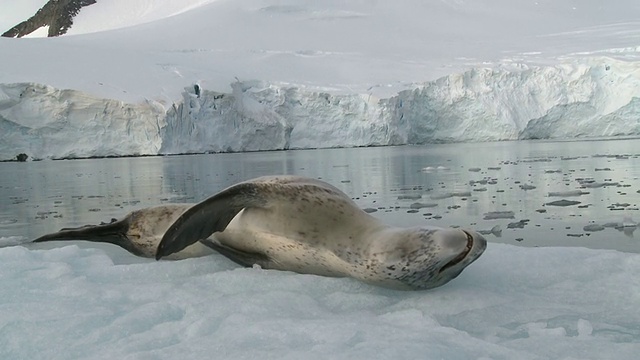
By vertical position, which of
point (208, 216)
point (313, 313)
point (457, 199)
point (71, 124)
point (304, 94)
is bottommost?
Result: point (457, 199)

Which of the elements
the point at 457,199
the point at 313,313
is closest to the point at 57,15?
the point at 457,199

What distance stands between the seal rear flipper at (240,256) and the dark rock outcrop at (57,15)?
6563cm

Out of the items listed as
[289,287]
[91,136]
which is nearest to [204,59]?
[91,136]

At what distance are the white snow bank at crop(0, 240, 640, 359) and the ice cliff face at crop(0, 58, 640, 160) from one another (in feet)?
71.7

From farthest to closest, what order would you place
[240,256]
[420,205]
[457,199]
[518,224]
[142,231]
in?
1. [457,199]
2. [420,205]
3. [518,224]
4. [142,231]
5. [240,256]

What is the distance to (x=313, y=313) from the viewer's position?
2041 millimetres

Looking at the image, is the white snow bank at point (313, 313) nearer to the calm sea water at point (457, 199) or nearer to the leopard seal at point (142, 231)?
the leopard seal at point (142, 231)

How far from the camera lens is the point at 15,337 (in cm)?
180

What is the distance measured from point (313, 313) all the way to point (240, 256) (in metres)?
0.85

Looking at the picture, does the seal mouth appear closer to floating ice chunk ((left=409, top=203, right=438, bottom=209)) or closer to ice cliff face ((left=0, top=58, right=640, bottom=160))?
floating ice chunk ((left=409, top=203, right=438, bottom=209))

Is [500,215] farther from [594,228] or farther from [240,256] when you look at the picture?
[240,256]

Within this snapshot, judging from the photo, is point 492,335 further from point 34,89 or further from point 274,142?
point 274,142

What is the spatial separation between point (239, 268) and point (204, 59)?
34.1m

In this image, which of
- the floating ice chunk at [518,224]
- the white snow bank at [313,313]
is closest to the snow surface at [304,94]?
the floating ice chunk at [518,224]
